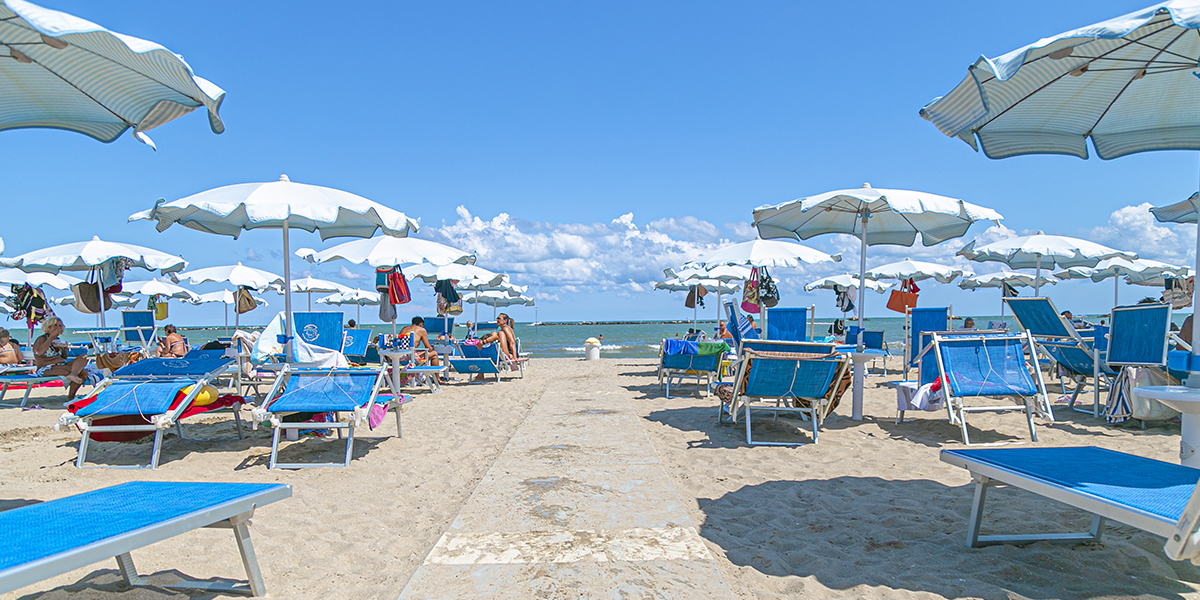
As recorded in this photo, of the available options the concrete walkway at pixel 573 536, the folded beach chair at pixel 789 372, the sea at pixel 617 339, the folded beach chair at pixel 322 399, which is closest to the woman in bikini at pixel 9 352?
the sea at pixel 617 339

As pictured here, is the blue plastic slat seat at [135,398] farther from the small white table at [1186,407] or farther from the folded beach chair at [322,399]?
the small white table at [1186,407]

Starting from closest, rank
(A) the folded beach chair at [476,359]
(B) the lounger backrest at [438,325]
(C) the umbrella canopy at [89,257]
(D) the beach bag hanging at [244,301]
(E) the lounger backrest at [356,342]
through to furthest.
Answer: (E) the lounger backrest at [356,342]
(C) the umbrella canopy at [89,257]
(A) the folded beach chair at [476,359]
(B) the lounger backrest at [438,325]
(D) the beach bag hanging at [244,301]

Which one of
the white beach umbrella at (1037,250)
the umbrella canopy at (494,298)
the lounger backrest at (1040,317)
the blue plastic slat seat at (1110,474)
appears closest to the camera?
the blue plastic slat seat at (1110,474)

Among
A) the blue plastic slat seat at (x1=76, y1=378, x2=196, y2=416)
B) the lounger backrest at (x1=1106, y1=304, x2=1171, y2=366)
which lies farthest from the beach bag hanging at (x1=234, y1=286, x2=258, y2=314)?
the lounger backrest at (x1=1106, y1=304, x2=1171, y2=366)

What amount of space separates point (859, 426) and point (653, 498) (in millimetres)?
3061

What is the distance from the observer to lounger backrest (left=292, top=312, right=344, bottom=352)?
5.83m

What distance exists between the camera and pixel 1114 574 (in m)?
2.25

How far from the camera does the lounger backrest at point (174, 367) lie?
4742 millimetres

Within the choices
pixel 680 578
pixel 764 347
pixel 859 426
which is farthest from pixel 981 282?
pixel 680 578

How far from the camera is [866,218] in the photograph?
20.6 feet

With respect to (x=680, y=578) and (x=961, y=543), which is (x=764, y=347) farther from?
(x=680, y=578)

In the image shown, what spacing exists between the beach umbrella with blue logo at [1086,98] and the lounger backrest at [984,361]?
1.61 meters

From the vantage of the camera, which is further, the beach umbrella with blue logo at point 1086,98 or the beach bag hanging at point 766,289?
the beach bag hanging at point 766,289

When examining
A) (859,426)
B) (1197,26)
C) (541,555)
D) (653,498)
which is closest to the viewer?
(1197,26)
